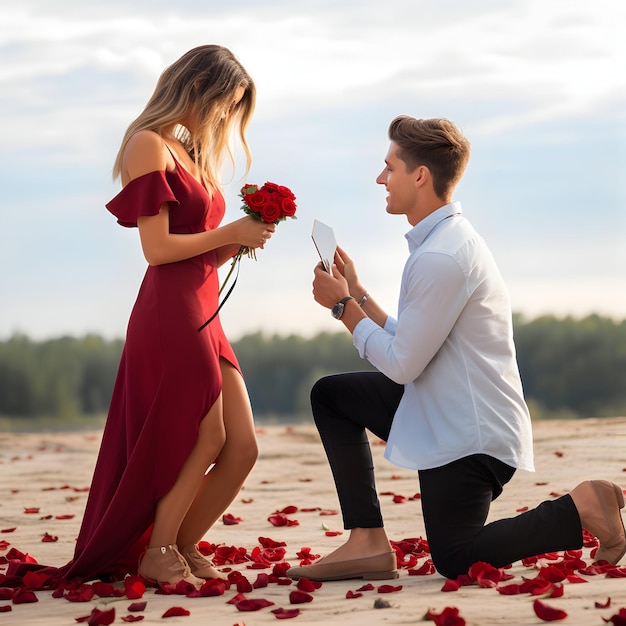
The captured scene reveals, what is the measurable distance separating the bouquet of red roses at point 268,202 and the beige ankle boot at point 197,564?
951 millimetres

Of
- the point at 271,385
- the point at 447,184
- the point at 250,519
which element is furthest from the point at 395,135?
the point at 271,385

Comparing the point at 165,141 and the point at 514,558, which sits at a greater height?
the point at 165,141

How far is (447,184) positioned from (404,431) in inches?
38.8

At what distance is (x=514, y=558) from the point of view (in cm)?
343

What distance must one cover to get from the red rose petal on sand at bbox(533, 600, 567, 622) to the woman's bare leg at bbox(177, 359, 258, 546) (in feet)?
4.84

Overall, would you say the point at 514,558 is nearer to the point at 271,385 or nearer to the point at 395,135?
the point at 395,135

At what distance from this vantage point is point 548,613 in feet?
9.22

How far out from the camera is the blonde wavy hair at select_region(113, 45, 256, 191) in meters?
3.80

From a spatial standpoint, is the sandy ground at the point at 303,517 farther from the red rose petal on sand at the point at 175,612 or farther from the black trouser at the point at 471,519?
the black trouser at the point at 471,519

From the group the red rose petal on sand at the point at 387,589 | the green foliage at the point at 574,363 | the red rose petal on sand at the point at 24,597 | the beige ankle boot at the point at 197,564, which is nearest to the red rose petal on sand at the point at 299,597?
the red rose petal on sand at the point at 387,589

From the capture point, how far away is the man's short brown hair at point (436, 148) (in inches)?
141

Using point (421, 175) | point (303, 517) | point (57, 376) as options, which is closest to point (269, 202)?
point (421, 175)

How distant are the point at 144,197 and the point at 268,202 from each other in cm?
49

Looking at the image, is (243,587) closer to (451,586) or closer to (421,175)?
(451,586)
